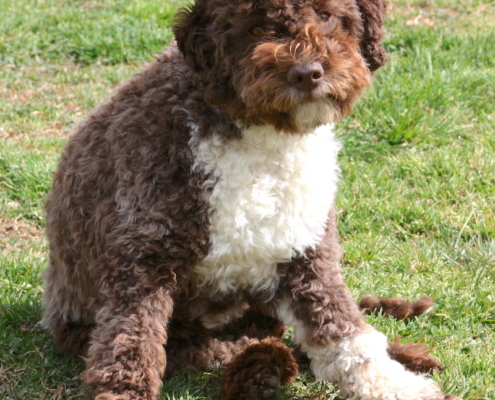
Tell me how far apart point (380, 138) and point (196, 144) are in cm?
283

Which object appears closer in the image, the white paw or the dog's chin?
the dog's chin

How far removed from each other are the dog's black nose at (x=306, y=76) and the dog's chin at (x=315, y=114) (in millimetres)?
91

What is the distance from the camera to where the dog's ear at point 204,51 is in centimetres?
334

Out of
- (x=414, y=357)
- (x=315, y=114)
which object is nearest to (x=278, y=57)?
(x=315, y=114)

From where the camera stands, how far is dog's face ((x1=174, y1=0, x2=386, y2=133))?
313cm

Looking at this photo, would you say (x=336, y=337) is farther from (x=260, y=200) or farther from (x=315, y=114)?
(x=315, y=114)

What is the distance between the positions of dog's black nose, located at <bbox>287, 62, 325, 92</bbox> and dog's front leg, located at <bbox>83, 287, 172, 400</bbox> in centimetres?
101

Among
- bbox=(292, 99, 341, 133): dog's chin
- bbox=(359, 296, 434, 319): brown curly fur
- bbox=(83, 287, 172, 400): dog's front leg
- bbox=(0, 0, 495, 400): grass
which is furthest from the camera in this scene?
bbox=(359, 296, 434, 319): brown curly fur

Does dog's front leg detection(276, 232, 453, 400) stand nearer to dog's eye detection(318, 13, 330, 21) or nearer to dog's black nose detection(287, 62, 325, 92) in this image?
dog's black nose detection(287, 62, 325, 92)

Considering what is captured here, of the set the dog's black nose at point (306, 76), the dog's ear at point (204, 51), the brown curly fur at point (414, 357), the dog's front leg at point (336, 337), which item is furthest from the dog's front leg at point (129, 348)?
the brown curly fur at point (414, 357)

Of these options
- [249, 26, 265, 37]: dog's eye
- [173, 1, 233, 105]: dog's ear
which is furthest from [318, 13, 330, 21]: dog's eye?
[173, 1, 233, 105]: dog's ear

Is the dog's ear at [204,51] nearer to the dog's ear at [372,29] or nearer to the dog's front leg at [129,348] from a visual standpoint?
the dog's ear at [372,29]

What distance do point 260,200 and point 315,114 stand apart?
0.45 m

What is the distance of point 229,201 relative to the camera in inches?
135
